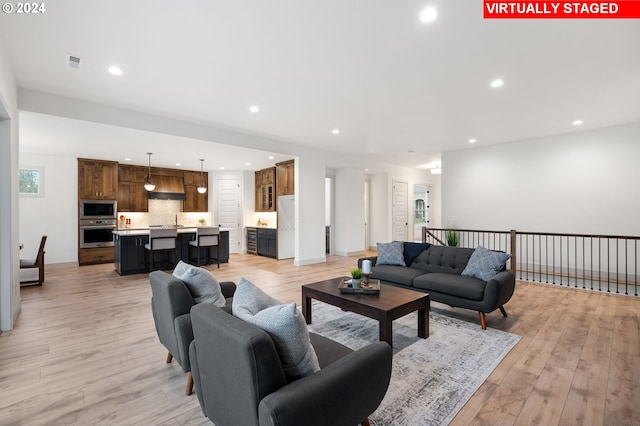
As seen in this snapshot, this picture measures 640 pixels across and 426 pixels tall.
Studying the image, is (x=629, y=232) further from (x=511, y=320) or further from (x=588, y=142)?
(x=511, y=320)

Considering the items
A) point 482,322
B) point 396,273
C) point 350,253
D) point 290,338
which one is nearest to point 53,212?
point 350,253

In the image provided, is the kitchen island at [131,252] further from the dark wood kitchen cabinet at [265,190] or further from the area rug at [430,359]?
the area rug at [430,359]

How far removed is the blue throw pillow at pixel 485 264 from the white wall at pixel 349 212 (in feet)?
16.4

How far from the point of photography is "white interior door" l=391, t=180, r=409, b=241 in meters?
9.78

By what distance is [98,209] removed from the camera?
24.8ft

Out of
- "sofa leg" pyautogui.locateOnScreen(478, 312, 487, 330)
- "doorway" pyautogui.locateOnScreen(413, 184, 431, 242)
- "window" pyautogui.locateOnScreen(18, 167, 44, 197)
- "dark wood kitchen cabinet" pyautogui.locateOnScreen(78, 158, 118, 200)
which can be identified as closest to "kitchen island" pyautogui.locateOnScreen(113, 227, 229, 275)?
Result: "dark wood kitchen cabinet" pyautogui.locateOnScreen(78, 158, 118, 200)

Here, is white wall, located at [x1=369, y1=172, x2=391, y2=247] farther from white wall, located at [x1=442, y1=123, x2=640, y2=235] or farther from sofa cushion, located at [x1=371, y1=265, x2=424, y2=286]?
sofa cushion, located at [x1=371, y1=265, x2=424, y2=286]

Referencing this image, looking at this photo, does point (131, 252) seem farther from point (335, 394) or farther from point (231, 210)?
point (335, 394)

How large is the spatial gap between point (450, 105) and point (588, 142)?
3712 millimetres

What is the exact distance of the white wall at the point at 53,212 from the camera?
675 centimetres

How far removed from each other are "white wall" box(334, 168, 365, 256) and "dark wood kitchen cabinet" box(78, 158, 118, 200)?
6115 mm

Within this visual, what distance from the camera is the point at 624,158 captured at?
553cm

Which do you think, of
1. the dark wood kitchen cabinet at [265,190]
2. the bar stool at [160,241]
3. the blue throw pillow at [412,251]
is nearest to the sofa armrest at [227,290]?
the blue throw pillow at [412,251]

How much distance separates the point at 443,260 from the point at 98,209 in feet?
27.1
